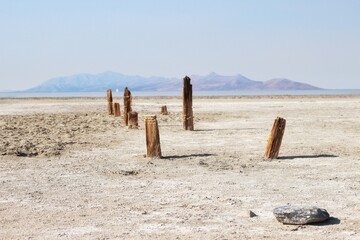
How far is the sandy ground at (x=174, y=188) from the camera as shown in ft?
21.0

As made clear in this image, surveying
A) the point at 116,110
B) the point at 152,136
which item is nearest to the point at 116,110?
the point at 116,110

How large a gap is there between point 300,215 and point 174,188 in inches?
113

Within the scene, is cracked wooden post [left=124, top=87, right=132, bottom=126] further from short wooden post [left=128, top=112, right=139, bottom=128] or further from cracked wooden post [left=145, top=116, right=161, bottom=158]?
cracked wooden post [left=145, top=116, right=161, bottom=158]

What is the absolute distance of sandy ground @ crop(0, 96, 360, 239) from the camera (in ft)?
21.0

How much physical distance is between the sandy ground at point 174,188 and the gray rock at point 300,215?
0.09m

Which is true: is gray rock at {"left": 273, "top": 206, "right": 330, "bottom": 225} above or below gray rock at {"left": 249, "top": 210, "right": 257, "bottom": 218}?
above

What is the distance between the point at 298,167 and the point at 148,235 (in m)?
5.59

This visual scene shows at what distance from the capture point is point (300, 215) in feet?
21.3

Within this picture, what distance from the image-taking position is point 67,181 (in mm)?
9664

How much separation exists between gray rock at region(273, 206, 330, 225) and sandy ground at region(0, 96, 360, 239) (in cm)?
9

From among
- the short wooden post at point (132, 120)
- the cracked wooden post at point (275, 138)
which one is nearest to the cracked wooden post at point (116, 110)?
the short wooden post at point (132, 120)

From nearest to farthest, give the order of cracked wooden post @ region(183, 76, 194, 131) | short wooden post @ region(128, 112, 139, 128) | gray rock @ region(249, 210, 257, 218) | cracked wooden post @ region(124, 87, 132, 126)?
gray rock @ region(249, 210, 257, 218) < cracked wooden post @ region(183, 76, 194, 131) < short wooden post @ region(128, 112, 139, 128) < cracked wooden post @ region(124, 87, 132, 126)

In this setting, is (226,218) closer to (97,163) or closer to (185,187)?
(185,187)

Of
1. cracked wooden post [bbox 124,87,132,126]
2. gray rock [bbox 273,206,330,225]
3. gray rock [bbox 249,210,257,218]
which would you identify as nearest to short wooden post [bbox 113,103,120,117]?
cracked wooden post [bbox 124,87,132,126]
